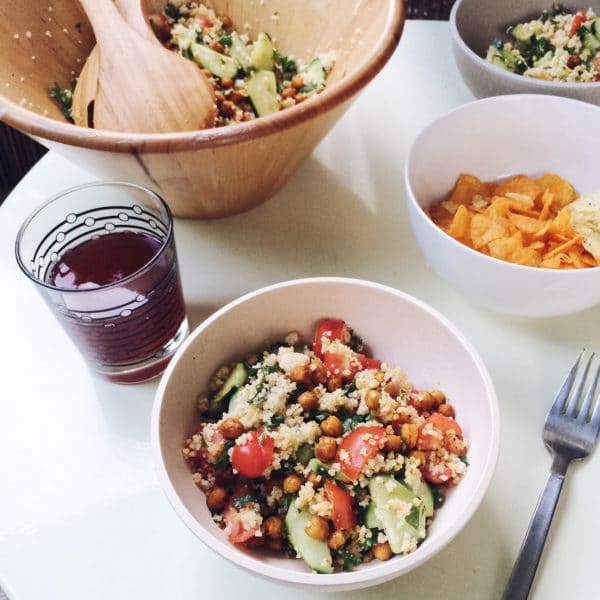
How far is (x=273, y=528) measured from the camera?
2.19 feet

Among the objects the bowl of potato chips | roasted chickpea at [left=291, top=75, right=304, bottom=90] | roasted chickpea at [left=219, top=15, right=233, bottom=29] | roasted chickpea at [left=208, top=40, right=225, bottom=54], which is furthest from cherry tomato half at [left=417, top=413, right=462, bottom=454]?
roasted chickpea at [left=219, top=15, right=233, bottom=29]

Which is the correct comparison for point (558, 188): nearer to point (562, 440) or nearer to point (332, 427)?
point (562, 440)

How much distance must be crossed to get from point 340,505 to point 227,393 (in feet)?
0.65

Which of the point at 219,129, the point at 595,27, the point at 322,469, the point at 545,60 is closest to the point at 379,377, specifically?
the point at 322,469

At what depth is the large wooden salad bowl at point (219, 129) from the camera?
77 cm

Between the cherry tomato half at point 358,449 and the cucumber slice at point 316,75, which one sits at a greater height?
the cucumber slice at point 316,75

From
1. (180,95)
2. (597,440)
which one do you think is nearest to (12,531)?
(180,95)

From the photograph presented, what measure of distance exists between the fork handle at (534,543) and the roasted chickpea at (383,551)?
147 millimetres

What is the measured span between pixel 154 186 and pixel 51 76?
0.36 m

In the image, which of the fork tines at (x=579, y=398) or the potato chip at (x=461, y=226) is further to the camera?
the potato chip at (x=461, y=226)

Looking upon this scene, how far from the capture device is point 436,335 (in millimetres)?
764

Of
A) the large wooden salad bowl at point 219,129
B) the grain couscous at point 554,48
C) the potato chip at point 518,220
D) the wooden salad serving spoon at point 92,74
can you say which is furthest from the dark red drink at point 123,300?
the grain couscous at point 554,48

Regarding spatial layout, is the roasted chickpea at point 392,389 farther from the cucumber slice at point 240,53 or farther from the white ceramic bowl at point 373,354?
the cucumber slice at point 240,53

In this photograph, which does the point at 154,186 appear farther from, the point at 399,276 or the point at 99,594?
the point at 99,594
